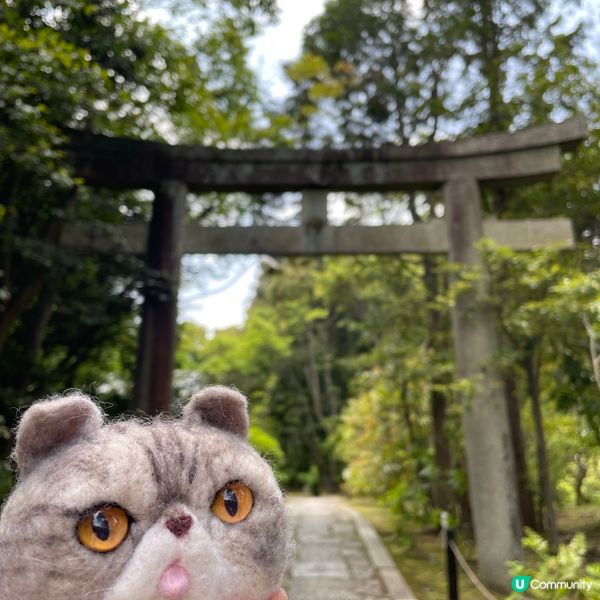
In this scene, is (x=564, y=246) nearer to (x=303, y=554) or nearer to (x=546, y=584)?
(x=546, y=584)

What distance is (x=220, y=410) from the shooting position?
1372 millimetres

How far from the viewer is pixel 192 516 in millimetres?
1075

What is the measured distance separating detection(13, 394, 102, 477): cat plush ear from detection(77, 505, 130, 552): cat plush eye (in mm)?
217

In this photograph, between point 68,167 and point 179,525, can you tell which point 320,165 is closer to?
point 68,167

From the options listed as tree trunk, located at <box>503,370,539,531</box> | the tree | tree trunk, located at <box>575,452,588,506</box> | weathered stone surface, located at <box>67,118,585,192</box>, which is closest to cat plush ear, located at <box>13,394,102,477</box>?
the tree

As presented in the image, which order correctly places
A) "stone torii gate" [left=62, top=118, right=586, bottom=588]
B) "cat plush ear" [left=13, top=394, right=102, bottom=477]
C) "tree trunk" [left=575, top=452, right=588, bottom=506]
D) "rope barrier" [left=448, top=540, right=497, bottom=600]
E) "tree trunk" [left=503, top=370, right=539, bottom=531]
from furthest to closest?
"tree trunk" [left=575, top=452, right=588, bottom=506] → "tree trunk" [left=503, top=370, right=539, bottom=531] → "stone torii gate" [left=62, top=118, right=586, bottom=588] → "rope barrier" [left=448, top=540, right=497, bottom=600] → "cat plush ear" [left=13, top=394, right=102, bottom=477]

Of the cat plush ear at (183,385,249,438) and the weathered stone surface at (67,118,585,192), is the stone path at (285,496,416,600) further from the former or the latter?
the weathered stone surface at (67,118,585,192)

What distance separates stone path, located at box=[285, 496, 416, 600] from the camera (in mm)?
4867

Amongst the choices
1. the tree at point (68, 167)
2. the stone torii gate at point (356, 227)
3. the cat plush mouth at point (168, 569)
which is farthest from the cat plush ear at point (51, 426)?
the stone torii gate at point (356, 227)

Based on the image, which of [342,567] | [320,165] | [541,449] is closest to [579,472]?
[541,449]

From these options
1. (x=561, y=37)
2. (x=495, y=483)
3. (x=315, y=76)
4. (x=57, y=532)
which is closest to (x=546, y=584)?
(x=495, y=483)

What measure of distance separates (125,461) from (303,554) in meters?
6.03

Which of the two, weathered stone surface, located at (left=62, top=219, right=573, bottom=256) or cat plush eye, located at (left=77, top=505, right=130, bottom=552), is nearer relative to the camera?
cat plush eye, located at (left=77, top=505, right=130, bottom=552)

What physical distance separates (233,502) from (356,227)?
16.6 ft
